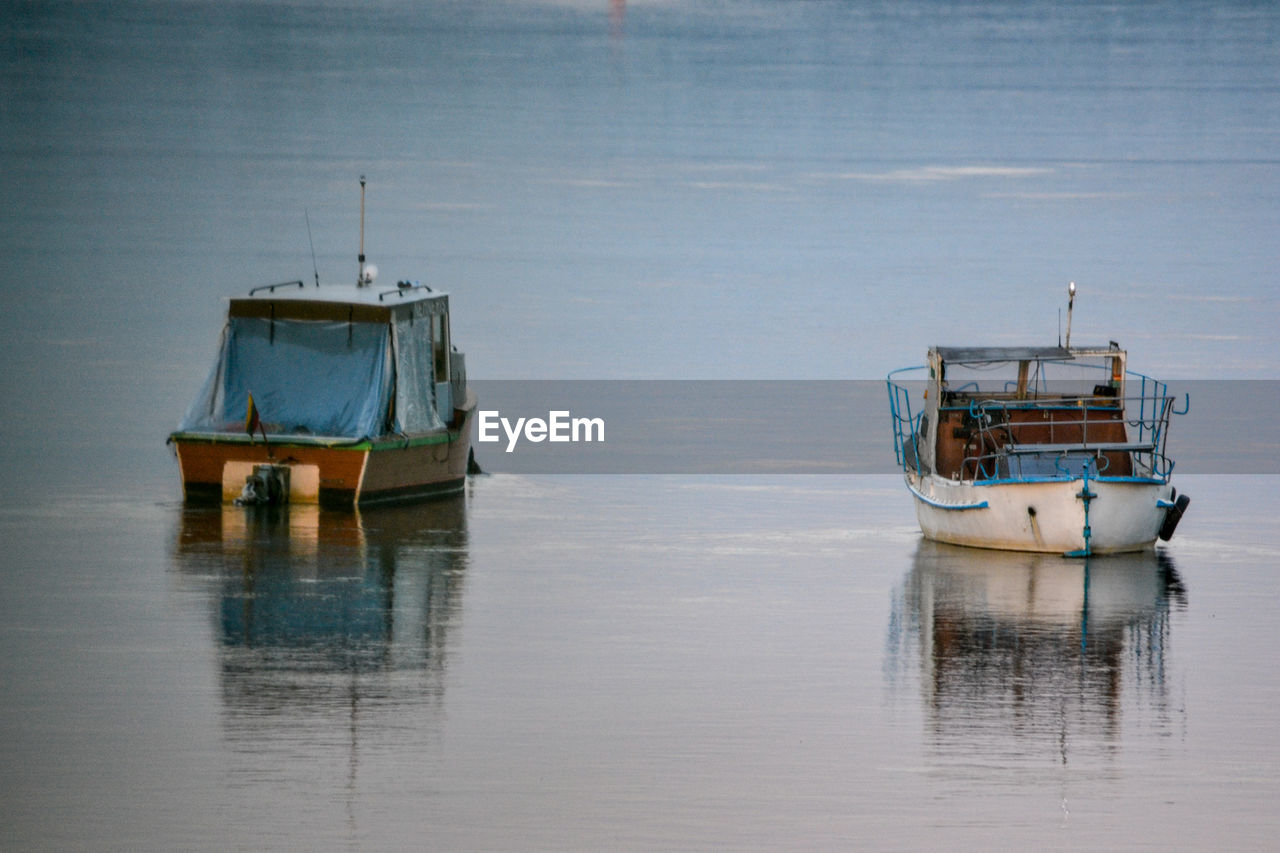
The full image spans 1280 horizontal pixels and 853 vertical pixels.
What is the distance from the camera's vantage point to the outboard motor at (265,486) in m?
23.7

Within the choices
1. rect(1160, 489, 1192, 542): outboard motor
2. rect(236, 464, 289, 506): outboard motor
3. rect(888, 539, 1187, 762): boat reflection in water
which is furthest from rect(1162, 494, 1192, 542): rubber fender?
rect(236, 464, 289, 506): outboard motor

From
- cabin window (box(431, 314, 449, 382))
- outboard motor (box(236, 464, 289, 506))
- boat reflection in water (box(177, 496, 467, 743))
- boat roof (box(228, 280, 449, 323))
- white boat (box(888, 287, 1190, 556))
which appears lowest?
boat reflection in water (box(177, 496, 467, 743))

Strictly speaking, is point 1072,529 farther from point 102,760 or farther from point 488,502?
point 102,760

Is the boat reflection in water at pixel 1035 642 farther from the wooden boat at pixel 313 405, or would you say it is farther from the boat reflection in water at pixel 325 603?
the wooden boat at pixel 313 405

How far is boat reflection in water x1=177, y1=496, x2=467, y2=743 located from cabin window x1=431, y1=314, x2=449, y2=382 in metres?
1.65

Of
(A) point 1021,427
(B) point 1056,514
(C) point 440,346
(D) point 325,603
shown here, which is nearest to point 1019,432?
(A) point 1021,427

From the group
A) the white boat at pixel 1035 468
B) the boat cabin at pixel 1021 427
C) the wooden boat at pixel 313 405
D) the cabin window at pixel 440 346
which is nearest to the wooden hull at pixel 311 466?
the wooden boat at pixel 313 405

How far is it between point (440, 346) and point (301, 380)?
224cm

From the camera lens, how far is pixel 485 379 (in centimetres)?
5100

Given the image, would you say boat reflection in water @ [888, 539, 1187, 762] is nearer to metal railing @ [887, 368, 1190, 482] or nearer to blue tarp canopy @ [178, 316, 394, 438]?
metal railing @ [887, 368, 1190, 482]

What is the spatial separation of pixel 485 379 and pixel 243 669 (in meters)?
37.0

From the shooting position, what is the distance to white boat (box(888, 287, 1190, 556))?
2084 centimetres

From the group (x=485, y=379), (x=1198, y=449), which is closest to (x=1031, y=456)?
(x=1198, y=449)

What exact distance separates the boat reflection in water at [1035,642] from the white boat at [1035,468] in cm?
30
